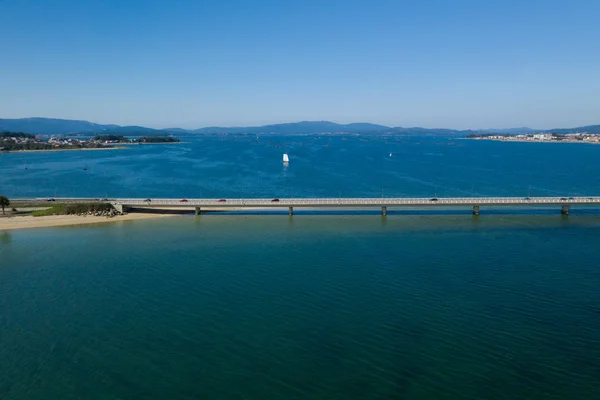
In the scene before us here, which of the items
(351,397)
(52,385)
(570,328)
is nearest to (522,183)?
(570,328)

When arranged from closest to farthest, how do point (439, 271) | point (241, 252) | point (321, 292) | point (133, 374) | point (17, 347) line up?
point (133, 374), point (17, 347), point (321, 292), point (439, 271), point (241, 252)

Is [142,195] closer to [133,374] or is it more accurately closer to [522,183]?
[133,374]

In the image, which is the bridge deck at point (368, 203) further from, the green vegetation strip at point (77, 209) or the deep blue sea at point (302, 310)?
the deep blue sea at point (302, 310)

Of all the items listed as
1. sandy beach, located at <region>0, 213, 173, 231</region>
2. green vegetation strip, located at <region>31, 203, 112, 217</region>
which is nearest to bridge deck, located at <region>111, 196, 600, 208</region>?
green vegetation strip, located at <region>31, 203, 112, 217</region>

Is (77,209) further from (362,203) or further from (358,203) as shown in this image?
(362,203)

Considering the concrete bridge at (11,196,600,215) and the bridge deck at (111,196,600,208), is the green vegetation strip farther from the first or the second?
the bridge deck at (111,196,600,208)

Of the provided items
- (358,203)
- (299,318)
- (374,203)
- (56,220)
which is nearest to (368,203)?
(374,203)
